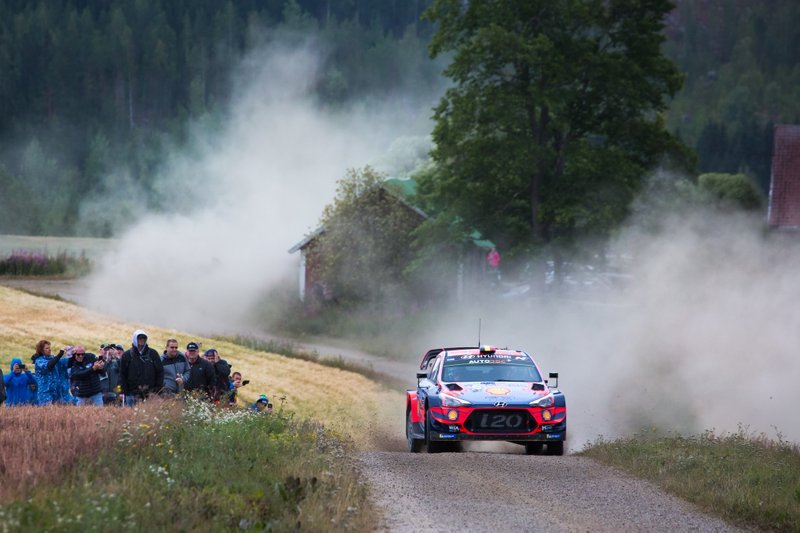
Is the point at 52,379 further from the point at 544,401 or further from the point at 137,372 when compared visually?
the point at 544,401

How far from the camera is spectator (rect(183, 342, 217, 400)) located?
1869cm

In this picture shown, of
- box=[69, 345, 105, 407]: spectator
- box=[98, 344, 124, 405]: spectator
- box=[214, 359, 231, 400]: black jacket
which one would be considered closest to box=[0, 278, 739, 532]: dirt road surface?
box=[214, 359, 231, 400]: black jacket

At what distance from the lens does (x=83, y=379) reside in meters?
19.4

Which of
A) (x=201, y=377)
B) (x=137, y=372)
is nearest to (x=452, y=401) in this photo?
(x=201, y=377)

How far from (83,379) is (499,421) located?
709cm

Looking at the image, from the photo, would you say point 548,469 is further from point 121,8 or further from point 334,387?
point 121,8

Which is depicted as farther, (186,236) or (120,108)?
(120,108)

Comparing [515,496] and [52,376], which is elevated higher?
[52,376]

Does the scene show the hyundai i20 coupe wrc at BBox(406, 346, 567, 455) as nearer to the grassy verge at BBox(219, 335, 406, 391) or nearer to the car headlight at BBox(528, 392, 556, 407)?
the car headlight at BBox(528, 392, 556, 407)

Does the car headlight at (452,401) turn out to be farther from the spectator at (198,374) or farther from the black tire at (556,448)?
the spectator at (198,374)

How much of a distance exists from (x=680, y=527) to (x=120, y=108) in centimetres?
13410

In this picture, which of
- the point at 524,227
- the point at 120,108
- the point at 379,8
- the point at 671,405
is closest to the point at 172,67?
the point at 120,108

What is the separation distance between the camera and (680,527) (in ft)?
38.8

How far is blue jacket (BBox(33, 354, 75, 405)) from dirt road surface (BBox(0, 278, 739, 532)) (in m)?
6.56
